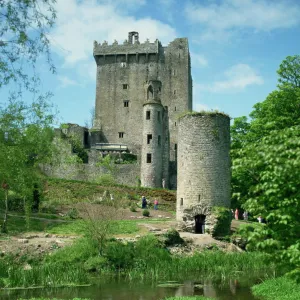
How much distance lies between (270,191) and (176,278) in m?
10.4

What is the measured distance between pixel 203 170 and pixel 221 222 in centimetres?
319

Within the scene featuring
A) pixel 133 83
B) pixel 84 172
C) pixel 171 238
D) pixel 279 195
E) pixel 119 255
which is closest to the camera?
pixel 279 195

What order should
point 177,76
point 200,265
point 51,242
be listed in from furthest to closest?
point 177,76 → point 51,242 → point 200,265

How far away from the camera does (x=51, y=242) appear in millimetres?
20172

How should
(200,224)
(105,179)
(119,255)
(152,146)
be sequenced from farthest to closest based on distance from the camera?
(152,146)
(105,179)
(200,224)
(119,255)

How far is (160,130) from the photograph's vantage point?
47438mm

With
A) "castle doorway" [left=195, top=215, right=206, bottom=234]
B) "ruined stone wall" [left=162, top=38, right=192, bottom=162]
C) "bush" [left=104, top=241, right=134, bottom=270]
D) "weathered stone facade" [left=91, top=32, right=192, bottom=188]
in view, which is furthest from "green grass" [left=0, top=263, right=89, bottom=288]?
"ruined stone wall" [left=162, top=38, right=192, bottom=162]

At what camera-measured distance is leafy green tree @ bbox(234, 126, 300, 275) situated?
7.30 meters

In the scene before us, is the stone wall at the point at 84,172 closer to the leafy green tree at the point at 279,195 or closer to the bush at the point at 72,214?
the bush at the point at 72,214

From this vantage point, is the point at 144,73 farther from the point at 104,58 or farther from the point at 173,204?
the point at 173,204

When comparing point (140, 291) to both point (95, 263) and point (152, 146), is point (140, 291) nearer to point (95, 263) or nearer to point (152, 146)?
point (95, 263)

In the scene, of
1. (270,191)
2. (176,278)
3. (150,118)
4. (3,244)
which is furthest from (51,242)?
(150,118)

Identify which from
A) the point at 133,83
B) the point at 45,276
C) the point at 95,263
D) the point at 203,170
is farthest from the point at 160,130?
the point at 45,276

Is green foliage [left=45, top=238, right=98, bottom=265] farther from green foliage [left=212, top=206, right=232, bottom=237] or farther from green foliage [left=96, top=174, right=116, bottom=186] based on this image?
green foliage [left=96, top=174, right=116, bottom=186]
